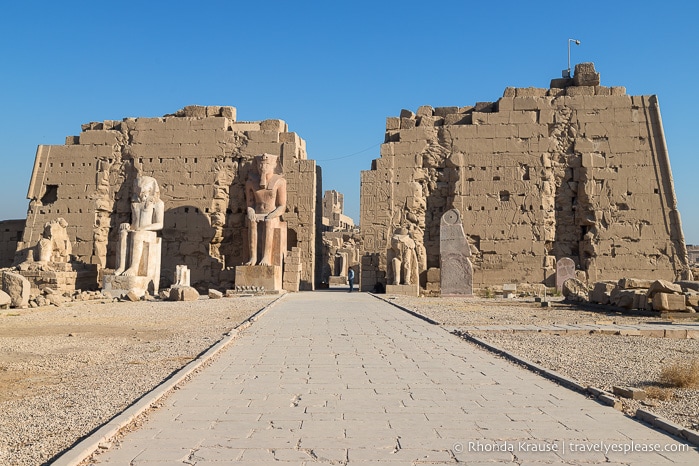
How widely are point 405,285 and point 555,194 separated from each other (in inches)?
252

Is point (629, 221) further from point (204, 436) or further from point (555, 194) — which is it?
point (204, 436)

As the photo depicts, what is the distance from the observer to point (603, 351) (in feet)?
23.2

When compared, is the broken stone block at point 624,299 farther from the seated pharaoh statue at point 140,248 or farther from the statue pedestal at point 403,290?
the seated pharaoh statue at point 140,248

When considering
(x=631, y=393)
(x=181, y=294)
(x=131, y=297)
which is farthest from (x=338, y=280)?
(x=631, y=393)

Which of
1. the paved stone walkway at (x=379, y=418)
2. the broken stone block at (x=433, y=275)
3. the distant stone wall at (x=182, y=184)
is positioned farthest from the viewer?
the distant stone wall at (x=182, y=184)

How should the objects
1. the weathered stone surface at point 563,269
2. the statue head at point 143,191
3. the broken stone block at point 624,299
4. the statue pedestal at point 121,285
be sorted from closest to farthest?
the broken stone block at point 624,299 < the statue pedestal at point 121,285 < the statue head at point 143,191 < the weathered stone surface at point 563,269

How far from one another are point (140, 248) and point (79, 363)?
11458 millimetres

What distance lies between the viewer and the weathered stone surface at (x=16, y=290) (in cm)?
1343

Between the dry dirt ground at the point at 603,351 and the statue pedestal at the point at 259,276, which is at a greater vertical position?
the statue pedestal at the point at 259,276

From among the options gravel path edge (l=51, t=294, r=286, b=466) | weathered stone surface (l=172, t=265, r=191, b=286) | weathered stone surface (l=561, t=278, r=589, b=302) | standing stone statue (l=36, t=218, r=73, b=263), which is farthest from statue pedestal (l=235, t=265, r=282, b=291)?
gravel path edge (l=51, t=294, r=286, b=466)

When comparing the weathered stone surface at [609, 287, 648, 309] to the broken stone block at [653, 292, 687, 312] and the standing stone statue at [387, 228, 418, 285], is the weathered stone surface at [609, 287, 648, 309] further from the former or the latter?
the standing stone statue at [387, 228, 418, 285]

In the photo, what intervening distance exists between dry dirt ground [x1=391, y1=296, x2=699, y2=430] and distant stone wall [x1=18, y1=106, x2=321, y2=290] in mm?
10394

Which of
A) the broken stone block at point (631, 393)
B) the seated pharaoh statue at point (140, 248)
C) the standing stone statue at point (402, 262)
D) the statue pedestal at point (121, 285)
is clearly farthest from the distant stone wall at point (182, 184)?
the broken stone block at point (631, 393)

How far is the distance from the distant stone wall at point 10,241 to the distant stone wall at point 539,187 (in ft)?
43.7
